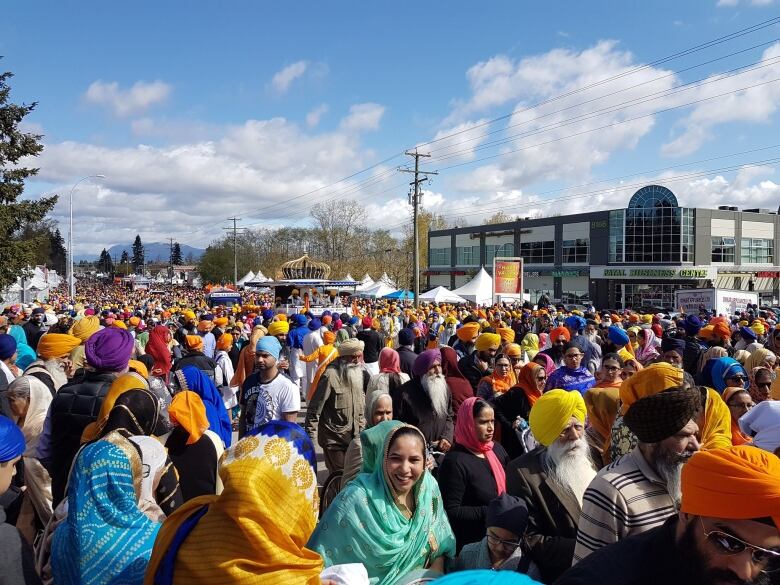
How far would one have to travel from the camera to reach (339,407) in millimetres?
5809

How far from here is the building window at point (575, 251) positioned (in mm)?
53197

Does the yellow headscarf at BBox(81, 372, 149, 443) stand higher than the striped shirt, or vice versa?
the yellow headscarf at BBox(81, 372, 149, 443)

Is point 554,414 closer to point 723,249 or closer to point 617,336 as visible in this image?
point 617,336

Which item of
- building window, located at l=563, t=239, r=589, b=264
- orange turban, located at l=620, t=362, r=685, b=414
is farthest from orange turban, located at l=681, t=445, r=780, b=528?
building window, located at l=563, t=239, r=589, b=264

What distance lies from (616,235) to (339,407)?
4854 cm

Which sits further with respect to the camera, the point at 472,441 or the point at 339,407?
the point at 339,407

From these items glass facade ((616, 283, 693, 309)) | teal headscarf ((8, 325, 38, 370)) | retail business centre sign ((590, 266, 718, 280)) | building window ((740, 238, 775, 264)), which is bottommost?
glass facade ((616, 283, 693, 309))

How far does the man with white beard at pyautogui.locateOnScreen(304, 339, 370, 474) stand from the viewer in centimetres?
571

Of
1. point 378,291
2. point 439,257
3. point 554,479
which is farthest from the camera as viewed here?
point 439,257

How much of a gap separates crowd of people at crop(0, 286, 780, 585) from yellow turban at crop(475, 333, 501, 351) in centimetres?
180

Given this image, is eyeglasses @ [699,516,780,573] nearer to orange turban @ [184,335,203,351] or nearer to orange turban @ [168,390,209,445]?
orange turban @ [168,390,209,445]

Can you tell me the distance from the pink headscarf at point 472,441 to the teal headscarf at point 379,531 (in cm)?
76

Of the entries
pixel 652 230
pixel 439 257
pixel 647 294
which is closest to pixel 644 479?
pixel 647 294

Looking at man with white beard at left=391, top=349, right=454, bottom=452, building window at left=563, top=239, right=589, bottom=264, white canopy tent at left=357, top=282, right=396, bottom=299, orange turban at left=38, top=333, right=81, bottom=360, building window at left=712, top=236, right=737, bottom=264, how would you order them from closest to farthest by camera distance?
1. man with white beard at left=391, top=349, right=454, bottom=452
2. orange turban at left=38, top=333, right=81, bottom=360
3. white canopy tent at left=357, top=282, right=396, bottom=299
4. building window at left=712, top=236, right=737, bottom=264
5. building window at left=563, top=239, right=589, bottom=264
